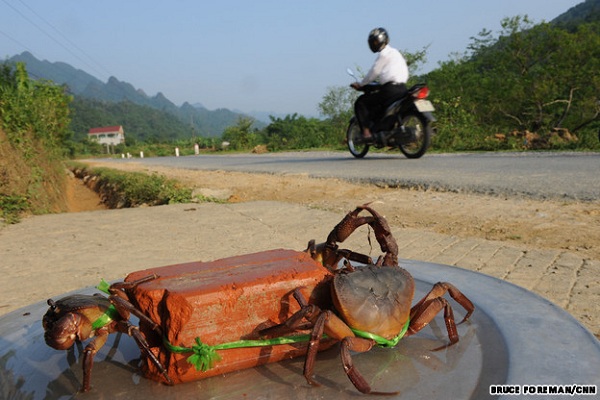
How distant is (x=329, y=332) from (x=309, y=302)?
86mm

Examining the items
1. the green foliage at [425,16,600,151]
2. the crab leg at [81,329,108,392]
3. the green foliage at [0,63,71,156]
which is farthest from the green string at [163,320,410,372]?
the green foliage at [425,16,600,151]

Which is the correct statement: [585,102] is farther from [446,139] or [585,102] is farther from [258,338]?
[258,338]

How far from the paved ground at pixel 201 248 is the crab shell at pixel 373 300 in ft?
1.68

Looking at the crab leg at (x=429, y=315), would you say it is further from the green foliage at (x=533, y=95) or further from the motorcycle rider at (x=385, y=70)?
the green foliage at (x=533, y=95)

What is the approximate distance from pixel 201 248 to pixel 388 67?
6813mm

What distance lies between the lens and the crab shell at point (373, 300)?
1.07 m

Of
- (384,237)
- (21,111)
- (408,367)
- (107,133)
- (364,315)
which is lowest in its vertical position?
(408,367)

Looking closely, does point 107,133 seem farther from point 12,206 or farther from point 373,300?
point 373,300

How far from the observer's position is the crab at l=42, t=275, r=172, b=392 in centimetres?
100

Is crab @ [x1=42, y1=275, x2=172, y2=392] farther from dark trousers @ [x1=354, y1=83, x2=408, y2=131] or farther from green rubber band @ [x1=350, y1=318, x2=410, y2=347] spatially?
dark trousers @ [x1=354, y1=83, x2=408, y2=131]

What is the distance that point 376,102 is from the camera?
9.90 m

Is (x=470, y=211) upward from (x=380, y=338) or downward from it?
downward

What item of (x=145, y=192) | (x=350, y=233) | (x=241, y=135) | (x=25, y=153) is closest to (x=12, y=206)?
(x=25, y=153)

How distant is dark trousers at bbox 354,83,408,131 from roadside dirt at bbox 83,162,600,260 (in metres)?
2.75
